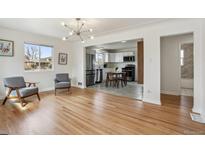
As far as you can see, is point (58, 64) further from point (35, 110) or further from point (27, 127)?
point (27, 127)

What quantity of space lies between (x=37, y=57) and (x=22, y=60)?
69cm

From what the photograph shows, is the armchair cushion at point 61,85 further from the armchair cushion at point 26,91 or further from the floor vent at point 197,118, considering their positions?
the floor vent at point 197,118

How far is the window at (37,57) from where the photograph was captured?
205 inches

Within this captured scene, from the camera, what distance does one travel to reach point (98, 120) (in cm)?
267

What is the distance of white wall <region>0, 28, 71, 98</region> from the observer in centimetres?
446

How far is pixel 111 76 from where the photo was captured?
22.8ft

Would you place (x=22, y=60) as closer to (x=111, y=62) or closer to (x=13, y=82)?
(x=13, y=82)

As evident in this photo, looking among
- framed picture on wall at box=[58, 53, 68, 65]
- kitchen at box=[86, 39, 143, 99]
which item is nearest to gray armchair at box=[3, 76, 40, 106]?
framed picture on wall at box=[58, 53, 68, 65]

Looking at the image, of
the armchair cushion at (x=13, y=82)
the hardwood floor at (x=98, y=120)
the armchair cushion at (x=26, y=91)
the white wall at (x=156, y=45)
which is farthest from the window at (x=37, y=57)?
the white wall at (x=156, y=45)

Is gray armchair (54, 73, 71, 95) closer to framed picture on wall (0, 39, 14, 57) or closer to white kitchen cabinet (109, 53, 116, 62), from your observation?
framed picture on wall (0, 39, 14, 57)

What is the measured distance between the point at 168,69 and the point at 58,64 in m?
5.00

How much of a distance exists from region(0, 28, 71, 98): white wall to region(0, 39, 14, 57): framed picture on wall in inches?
4.5

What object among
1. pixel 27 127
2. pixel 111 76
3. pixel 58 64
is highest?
pixel 58 64
